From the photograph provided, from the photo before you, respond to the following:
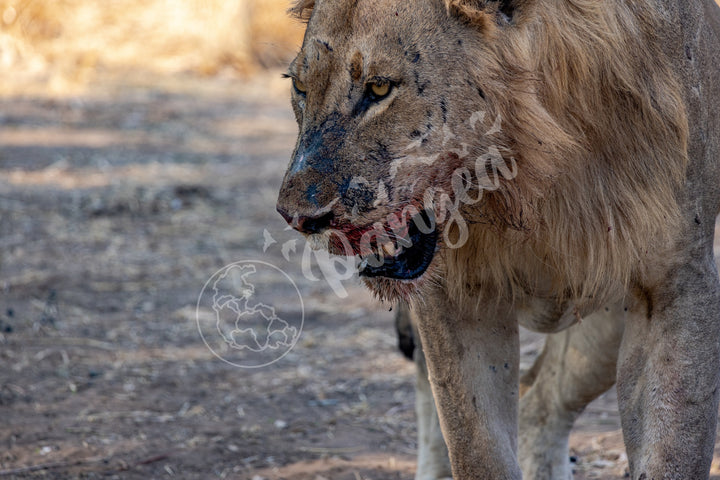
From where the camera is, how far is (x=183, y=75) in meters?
11.9

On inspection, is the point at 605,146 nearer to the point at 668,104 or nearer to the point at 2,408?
the point at 668,104

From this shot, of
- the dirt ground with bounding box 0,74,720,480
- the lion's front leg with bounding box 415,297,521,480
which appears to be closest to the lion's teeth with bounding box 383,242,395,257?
the lion's front leg with bounding box 415,297,521,480

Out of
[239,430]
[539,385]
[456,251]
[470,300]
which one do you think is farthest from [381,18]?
[239,430]

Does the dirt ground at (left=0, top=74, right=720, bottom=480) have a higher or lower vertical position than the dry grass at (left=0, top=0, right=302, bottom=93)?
higher

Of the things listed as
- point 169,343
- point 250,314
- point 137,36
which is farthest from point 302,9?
point 137,36

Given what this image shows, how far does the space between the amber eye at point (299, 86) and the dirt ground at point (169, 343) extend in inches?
65.4

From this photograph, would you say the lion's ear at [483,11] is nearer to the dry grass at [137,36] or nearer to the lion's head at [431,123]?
the lion's head at [431,123]

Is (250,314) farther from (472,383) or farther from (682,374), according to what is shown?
(682,374)

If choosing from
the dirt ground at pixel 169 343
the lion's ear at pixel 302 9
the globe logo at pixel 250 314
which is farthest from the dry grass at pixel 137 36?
the lion's ear at pixel 302 9

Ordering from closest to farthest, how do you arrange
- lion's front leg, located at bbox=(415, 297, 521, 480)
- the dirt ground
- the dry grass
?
lion's front leg, located at bbox=(415, 297, 521, 480), the dirt ground, the dry grass

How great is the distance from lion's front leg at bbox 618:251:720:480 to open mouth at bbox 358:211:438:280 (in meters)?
0.56

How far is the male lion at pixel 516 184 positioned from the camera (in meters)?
2.14

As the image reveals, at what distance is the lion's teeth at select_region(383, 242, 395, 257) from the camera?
7.41 feet

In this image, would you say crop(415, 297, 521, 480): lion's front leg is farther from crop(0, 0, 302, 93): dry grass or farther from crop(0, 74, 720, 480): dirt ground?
crop(0, 0, 302, 93): dry grass
